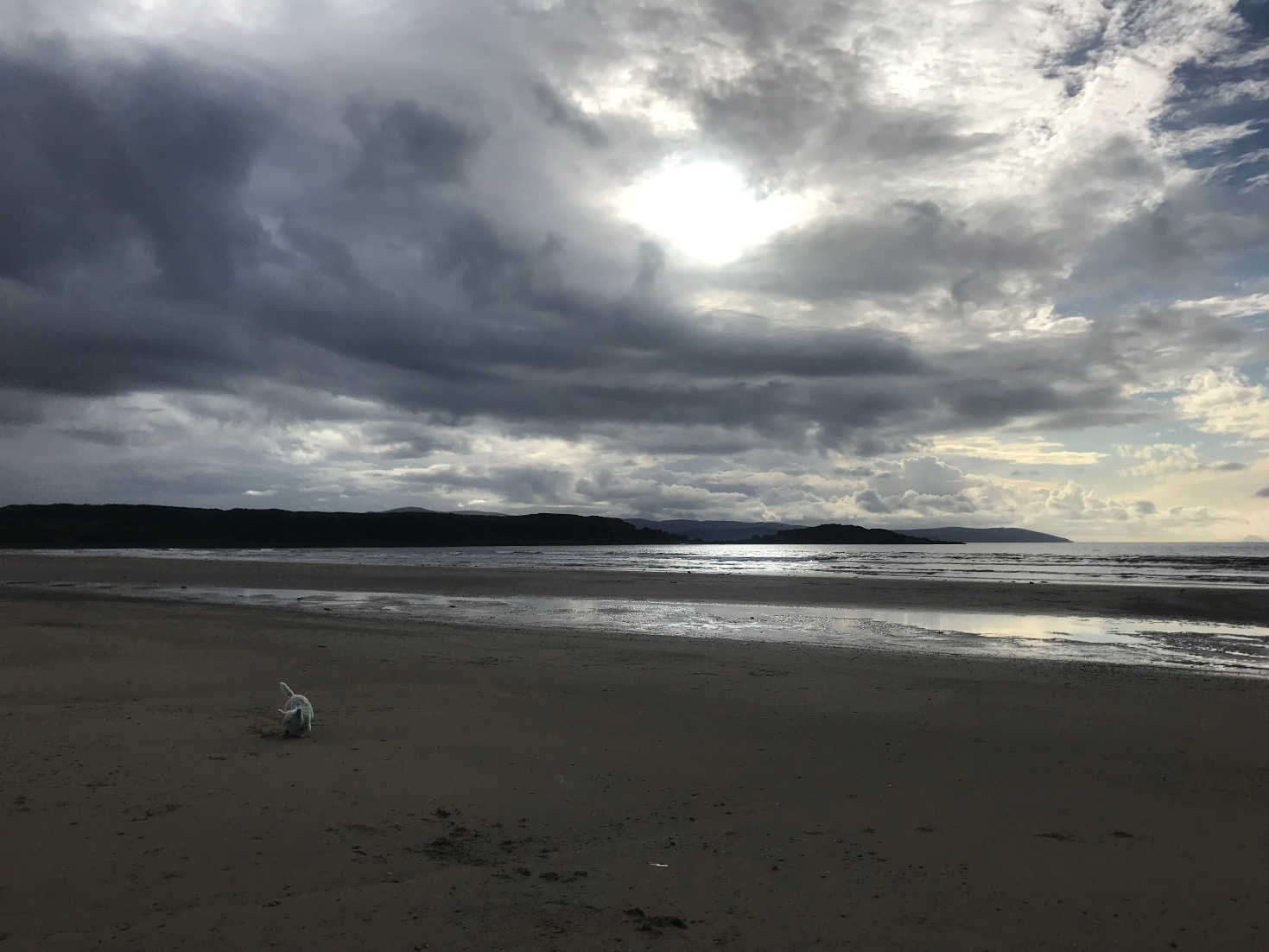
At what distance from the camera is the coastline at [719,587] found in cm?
2788

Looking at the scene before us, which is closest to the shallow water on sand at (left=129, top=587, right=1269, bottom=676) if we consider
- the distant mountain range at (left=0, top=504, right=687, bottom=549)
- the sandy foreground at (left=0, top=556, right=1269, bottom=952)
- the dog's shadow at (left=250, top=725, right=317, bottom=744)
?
the sandy foreground at (left=0, top=556, right=1269, bottom=952)

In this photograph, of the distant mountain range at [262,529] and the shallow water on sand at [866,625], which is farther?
the distant mountain range at [262,529]

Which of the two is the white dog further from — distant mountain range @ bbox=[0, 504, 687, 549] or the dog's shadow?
distant mountain range @ bbox=[0, 504, 687, 549]

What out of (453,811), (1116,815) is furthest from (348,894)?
(1116,815)

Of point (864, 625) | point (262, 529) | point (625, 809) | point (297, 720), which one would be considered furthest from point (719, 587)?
point (262, 529)

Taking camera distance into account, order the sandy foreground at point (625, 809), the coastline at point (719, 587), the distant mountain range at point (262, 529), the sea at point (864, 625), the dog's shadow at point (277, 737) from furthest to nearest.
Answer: the distant mountain range at point (262, 529) < the coastline at point (719, 587) < the sea at point (864, 625) < the dog's shadow at point (277, 737) < the sandy foreground at point (625, 809)

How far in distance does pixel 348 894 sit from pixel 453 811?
1594mm

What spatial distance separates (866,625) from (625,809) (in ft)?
54.8

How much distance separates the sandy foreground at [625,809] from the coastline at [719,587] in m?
16.1

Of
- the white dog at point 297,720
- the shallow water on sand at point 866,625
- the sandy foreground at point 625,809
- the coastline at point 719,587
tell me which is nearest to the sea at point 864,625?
the shallow water on sand at point 866,625

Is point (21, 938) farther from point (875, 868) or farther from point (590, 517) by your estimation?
point (590, 517)

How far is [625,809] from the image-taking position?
6559 millimetres

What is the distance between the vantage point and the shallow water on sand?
16.9 metres

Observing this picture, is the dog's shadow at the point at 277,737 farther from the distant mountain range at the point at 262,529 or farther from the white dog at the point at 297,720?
the distant mountain range at the point at 262,529
